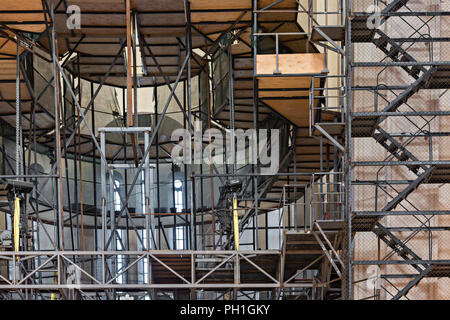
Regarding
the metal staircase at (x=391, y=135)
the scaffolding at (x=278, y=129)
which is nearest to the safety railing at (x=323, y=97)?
the scaffolding at (x=278, y=129)

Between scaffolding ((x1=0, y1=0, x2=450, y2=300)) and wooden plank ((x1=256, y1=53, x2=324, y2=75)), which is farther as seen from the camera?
wooden plank ((x1=256, y1=53, x2=324, y2=75))

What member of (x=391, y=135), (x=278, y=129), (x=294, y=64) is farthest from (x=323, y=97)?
(x=278, y=129)

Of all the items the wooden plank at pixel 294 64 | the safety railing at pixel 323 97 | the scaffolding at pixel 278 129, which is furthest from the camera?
the wooden plank at pixel 294 64

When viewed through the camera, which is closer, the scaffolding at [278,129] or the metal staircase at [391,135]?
the metal staircase at [391,135]

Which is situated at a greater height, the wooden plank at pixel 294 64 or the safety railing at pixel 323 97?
the wooden plank at pixel 294 64

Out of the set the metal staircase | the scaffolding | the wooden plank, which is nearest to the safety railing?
the scaffolding

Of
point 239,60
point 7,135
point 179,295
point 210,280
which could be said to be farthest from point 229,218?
point 7,135

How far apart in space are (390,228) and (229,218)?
30.2 feet

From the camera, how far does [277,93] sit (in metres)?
26.6

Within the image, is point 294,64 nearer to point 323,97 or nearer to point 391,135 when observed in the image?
point 323,97

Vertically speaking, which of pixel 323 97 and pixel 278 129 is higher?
pixel 323 97

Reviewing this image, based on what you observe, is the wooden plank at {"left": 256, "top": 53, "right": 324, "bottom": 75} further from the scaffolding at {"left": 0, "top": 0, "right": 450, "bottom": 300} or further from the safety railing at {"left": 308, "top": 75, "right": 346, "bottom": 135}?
the safety railing at {"left": 308, "top": 75, "right": 346, "bottom": 135}

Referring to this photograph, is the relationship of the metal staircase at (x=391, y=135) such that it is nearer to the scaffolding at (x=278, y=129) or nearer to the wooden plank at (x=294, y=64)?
the scaffolding at (x=278, y=129)

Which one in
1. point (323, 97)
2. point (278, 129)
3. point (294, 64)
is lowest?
point (278, 129)
